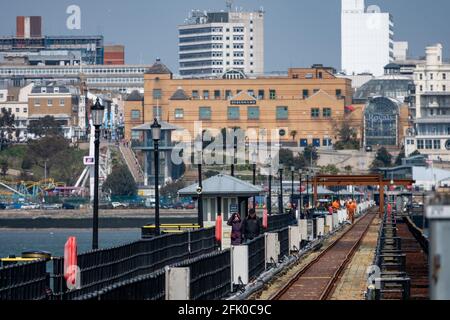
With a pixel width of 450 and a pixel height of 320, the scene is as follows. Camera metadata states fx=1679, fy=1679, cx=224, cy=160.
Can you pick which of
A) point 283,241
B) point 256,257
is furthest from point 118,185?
point 256,257

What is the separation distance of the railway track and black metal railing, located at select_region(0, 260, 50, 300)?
5.26 m

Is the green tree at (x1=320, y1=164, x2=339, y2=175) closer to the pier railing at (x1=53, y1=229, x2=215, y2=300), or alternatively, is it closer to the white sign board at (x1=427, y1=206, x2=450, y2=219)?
the pier railing at (x1=53, y1=229, x2=215, y2=300)

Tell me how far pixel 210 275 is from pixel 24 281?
3.59m

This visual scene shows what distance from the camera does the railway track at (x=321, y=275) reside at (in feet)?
97.9

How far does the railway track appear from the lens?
29.8 metres

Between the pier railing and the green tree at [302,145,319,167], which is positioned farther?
the green tree at [302,145,319,167]

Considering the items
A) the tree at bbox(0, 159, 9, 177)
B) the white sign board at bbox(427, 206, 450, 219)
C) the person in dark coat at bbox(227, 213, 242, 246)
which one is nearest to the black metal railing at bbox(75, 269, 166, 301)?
→ the white sign board at bbox(427, 206, 450, 219)

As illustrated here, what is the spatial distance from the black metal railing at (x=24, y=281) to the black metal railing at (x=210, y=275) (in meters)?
2.07

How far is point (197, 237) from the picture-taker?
135 feet

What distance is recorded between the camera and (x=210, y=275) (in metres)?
25.8

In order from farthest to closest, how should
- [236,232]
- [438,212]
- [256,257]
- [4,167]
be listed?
[4,167] → [236,232] → [256,257] → [438,212]

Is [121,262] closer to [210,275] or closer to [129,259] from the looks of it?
[129,259]

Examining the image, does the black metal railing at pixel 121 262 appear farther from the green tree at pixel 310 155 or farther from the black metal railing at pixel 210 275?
the green tree at pixel 310 155
